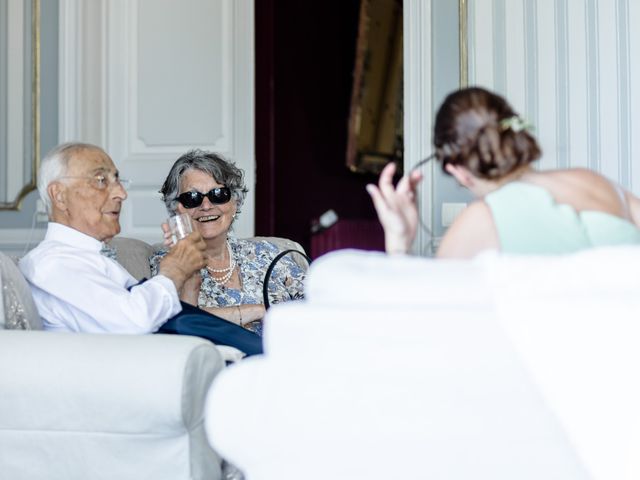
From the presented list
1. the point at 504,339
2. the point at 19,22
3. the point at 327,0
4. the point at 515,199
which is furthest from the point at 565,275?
the point at 327,0

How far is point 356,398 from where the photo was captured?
1.64 meters

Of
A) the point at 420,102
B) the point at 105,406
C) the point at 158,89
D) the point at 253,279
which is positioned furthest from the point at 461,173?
the point at 158,89

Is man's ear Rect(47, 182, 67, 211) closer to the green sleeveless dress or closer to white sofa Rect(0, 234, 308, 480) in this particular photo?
white sofa Rect(0, 234, 308, 480)

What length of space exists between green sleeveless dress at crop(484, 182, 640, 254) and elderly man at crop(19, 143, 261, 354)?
3.41 feet

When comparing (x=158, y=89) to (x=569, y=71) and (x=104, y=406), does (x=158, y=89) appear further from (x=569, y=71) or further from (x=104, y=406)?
(x=104, y=406)

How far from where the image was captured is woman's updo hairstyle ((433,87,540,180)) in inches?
76.1

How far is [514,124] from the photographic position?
1.91 meters

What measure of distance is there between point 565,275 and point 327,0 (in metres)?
5.56

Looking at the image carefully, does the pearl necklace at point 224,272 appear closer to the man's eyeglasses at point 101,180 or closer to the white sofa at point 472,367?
the man's eyeglasses at point 101,180

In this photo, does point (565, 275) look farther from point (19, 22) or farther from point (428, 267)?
point (19, 22)

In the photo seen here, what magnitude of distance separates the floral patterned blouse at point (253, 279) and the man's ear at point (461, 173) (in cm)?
142

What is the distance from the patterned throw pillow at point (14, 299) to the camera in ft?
8.15

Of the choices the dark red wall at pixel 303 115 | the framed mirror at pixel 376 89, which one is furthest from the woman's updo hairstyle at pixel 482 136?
the framed mirror at pixel 376 89

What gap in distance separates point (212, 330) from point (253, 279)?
78 cm
